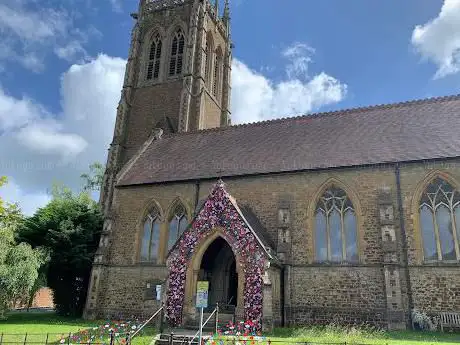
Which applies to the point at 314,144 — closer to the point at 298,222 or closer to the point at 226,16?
the point at 298,222

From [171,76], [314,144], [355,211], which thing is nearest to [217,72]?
[171,76]

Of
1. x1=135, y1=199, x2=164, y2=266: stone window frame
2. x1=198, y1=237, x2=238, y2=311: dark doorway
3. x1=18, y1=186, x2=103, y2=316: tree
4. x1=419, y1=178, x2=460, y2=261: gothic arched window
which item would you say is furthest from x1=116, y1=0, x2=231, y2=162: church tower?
x1=419, y1=178, x2=460, y2=261: gothic arched window

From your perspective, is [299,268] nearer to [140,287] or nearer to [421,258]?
[421,258]

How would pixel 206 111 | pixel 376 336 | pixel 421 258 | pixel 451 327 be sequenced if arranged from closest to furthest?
pixel 376 336 → pixel 451 327 → pixel 421 258 → pixel 206 111

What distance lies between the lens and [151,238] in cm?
2241

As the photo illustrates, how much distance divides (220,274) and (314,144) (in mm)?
8454

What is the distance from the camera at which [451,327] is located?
1560cm

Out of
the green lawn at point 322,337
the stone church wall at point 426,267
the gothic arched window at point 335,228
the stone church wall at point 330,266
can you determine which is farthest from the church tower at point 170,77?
the stone church wall at point 426,267

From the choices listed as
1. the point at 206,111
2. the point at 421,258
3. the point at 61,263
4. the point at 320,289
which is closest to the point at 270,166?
the point at 320,289

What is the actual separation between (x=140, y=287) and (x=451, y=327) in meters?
14.4

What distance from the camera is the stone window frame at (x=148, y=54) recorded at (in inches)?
1524

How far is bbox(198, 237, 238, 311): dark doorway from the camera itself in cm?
1900

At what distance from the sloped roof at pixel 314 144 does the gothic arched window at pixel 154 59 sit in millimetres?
14412

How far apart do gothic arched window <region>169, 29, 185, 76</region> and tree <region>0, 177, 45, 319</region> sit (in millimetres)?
22743
